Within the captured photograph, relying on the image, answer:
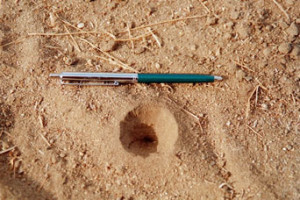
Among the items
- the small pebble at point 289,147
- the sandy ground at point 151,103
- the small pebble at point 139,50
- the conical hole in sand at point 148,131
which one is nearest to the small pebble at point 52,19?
the sandy ground at point 151,103

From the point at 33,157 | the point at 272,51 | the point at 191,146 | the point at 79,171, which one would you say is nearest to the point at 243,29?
the point at 272,51

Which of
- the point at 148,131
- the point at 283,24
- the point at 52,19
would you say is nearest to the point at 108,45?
the point at 52,19

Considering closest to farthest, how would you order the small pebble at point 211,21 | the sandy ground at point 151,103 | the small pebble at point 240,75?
the sandy ground at point 151,103 < the small pebble at point 240,75 < the small pebble at point 211,21

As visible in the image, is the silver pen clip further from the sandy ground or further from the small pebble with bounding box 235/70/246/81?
the small pebble with bounding box 235/70/246/81

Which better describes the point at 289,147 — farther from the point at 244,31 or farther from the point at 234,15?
the point at 234,15

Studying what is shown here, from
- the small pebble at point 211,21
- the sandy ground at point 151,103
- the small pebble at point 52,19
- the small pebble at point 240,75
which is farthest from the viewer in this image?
the small pebble at point 52,19

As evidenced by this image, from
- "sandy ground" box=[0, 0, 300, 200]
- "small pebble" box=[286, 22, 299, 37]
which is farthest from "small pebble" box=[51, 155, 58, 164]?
"small pebble" box=[286, 22, 299, 37]

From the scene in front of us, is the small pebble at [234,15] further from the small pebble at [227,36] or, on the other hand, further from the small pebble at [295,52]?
the small pebble at [295,52]
